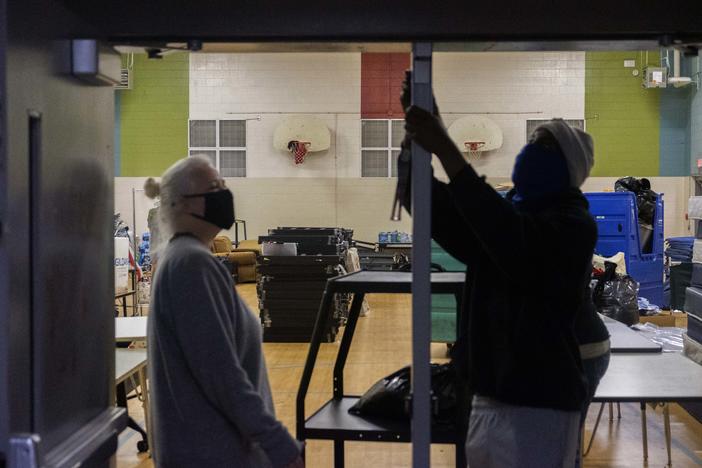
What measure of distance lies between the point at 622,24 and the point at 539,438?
3.06ft

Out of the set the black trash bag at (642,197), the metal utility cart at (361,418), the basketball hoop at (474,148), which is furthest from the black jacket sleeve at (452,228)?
the basketball hoop at (474,148)

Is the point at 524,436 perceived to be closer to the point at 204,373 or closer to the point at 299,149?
the point at 204,373

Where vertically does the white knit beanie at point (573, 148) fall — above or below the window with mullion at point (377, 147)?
below

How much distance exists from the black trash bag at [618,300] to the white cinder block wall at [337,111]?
895 cm

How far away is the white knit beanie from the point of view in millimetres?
1903

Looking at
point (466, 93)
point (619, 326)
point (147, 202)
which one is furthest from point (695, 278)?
point (147, 202)

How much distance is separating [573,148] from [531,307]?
1.32 ft

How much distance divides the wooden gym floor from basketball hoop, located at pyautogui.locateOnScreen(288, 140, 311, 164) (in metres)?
7.90

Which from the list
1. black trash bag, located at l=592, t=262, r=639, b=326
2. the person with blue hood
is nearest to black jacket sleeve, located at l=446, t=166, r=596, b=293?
the person with blue hood

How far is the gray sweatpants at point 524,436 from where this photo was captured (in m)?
1.83

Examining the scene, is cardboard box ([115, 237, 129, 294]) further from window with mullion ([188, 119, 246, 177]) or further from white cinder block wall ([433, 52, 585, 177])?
white cinder block wall ([433, 52, 585, 177])

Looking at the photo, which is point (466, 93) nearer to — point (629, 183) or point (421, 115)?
point (629, 183)

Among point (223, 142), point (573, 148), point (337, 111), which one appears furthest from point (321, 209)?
point (573, 148)

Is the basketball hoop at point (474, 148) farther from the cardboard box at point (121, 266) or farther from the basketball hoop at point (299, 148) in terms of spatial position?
the cardboard box at point (121, 266)
